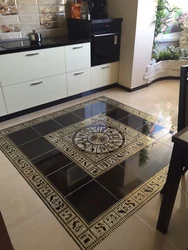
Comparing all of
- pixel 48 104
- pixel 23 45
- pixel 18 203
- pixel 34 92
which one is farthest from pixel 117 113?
pixel 18 203

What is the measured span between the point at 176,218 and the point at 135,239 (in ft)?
1.09

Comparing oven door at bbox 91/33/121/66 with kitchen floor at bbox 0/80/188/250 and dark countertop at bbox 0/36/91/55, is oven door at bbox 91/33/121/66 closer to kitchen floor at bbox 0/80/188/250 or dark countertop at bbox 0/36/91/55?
dark countertop at bbox 0/36/91/55

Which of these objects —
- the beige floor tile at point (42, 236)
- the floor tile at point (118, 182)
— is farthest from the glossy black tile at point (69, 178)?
the beige floor tile at point (42, 236)

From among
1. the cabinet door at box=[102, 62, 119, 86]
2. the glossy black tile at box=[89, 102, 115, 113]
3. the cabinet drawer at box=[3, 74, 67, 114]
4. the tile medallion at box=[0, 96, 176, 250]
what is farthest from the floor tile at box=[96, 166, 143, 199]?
the cabinet door at box=[102, 62, 119, 86]

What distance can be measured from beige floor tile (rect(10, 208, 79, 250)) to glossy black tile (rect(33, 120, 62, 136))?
1.12 meters

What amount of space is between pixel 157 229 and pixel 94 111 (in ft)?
5.78

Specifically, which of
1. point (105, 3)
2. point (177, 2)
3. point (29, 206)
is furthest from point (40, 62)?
point (177, 2)

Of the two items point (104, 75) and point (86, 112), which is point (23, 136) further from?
point (104, 75)

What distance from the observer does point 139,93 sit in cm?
340

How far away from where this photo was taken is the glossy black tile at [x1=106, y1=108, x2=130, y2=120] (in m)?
2.71

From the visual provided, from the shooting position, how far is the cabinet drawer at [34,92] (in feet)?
8.36

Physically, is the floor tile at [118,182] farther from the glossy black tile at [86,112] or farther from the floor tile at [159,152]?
the glossy black tile at [86,112]

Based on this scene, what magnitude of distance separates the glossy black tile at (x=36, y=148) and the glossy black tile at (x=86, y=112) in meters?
0.67

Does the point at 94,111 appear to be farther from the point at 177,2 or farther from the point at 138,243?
the point at 177,2
